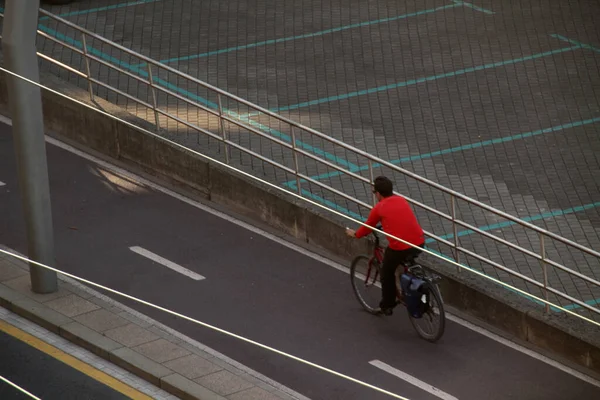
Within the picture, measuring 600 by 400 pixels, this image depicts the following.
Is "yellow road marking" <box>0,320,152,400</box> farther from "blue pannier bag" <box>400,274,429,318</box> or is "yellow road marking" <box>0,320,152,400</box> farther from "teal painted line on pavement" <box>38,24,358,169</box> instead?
"teal painted line on pavement" <box>38,24,358,169</box>

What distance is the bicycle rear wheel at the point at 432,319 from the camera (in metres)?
12.8

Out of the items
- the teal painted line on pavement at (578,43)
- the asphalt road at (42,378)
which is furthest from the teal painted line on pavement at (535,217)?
the teal painted line on pavement at (578,43)

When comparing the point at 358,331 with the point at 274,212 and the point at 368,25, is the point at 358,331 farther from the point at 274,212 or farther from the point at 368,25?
the point at 368,25

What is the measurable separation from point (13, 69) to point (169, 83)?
628 cm

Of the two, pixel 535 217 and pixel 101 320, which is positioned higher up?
pixel 535 217

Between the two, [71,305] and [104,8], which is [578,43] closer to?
[104,8]

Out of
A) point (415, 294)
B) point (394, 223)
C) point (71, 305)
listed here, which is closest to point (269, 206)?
point (71, 305)

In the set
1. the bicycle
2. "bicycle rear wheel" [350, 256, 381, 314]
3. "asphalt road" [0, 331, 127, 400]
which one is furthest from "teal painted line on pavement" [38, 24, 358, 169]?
"asphalt road" [0, 331, 127, 400]

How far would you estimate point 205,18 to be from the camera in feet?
73.7

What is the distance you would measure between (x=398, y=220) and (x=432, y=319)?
1.10 meters

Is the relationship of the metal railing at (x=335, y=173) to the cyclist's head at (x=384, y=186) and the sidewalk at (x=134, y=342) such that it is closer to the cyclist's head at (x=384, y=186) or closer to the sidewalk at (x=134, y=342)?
the cyclist's head at (x=384, y=186)

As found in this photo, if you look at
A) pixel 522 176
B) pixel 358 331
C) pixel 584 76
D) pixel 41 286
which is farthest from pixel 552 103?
pixel 41 286

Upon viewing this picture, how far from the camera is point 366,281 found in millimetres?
13891

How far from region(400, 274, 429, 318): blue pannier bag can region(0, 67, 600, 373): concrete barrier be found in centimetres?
81
